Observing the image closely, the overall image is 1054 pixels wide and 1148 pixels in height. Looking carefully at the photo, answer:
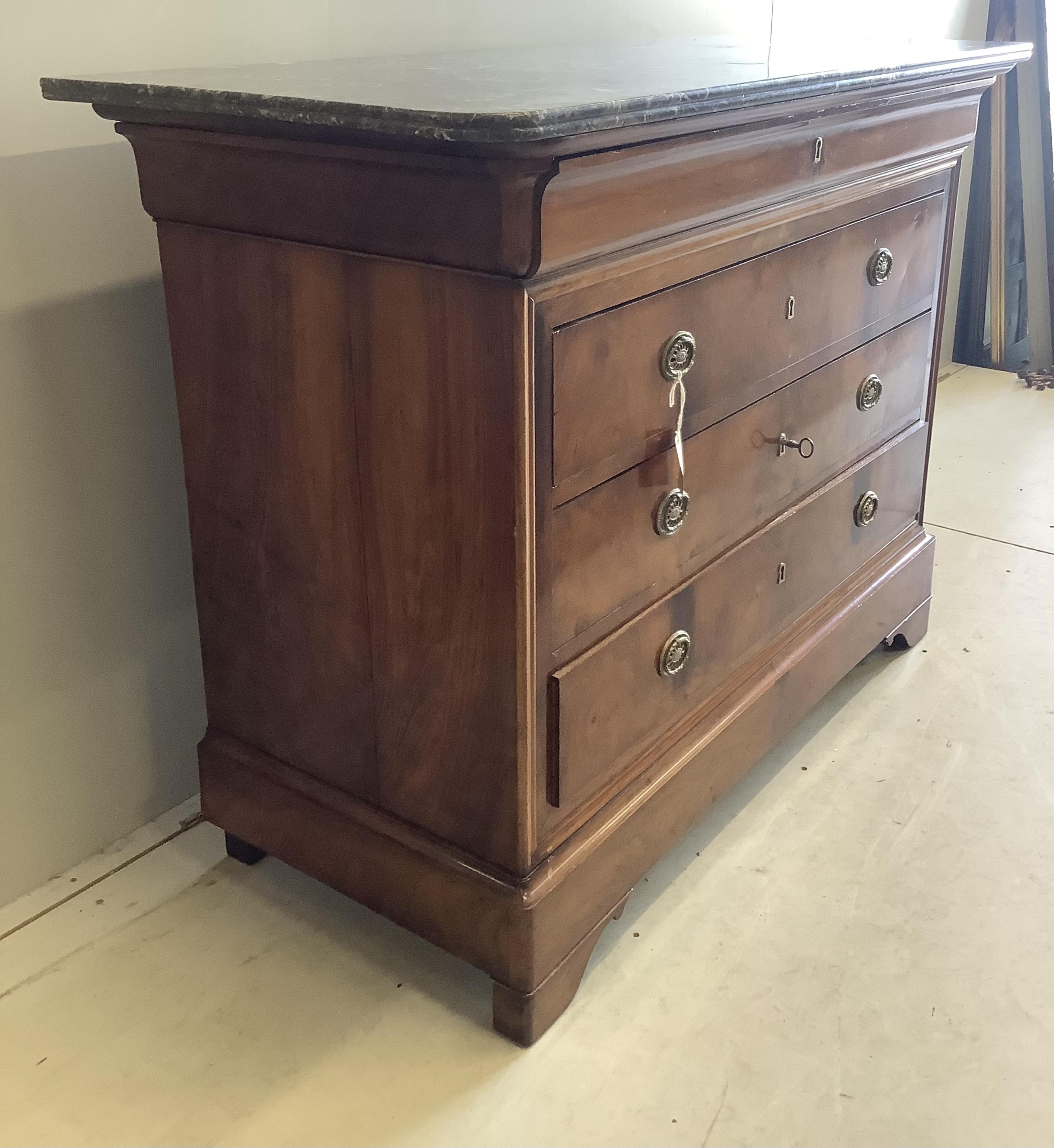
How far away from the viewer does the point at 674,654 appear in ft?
4.44

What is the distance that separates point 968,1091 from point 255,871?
89 centimetres

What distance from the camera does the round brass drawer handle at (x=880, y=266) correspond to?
1.58m

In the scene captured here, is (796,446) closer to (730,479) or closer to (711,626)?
(730,479)

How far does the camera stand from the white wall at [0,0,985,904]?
4.21 feet

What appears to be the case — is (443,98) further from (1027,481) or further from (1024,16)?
(1024,16)

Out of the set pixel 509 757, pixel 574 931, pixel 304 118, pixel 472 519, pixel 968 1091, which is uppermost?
pixel 304 118

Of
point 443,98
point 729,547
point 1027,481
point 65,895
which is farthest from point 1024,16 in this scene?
point 65,895

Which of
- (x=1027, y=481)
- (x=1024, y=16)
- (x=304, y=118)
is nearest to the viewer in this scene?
(x=304, y=118)

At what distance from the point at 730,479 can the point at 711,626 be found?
0.61 ft

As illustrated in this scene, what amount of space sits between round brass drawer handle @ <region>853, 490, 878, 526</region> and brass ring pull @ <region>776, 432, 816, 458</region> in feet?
0.70

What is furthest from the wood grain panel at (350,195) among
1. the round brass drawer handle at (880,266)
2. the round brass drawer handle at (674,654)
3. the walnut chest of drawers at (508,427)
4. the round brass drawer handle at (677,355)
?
the round brass drawer handle at (880,266)

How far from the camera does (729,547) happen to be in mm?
1429

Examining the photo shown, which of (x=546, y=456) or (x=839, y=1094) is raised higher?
(x=546, y=456)

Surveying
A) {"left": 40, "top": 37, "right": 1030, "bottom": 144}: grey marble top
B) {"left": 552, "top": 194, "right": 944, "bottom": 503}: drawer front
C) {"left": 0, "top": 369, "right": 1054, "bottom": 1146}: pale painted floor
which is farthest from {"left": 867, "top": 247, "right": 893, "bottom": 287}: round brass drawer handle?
{"left": 0, "top": 369, "right": 1054, "bottom": 1146}: pale painted floor
